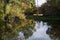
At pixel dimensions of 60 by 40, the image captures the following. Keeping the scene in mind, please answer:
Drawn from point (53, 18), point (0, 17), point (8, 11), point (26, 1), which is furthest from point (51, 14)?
point (0, 17)

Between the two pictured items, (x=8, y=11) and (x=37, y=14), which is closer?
(x=8, y=11)

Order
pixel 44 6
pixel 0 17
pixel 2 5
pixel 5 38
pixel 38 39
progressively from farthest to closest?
pixel 44 6 < pixel 2 5 < pixel 0 17 < pixel 38 39 < pixel 5 38

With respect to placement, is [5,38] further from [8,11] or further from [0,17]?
[8,11]

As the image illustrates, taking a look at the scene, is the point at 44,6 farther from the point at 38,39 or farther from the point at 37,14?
the point at 38,39

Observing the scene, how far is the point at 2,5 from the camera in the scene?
383 inches

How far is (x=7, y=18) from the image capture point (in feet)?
32.2

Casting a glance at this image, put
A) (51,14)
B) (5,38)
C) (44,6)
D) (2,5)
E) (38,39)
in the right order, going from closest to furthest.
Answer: (5,38) < (38,39) < (2,5) < (51,14) < (44,6)

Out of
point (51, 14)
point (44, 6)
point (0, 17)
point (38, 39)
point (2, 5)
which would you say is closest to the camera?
point (38, 39)

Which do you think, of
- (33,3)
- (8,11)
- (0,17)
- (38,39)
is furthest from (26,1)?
(38,39)

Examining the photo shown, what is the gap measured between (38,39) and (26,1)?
7.60 m

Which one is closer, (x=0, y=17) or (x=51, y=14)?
(x=0, y=17)

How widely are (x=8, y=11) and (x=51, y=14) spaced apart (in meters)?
5.17

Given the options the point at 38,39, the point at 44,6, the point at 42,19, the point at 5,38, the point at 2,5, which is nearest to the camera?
the point at 5,38

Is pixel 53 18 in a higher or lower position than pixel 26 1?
lower
